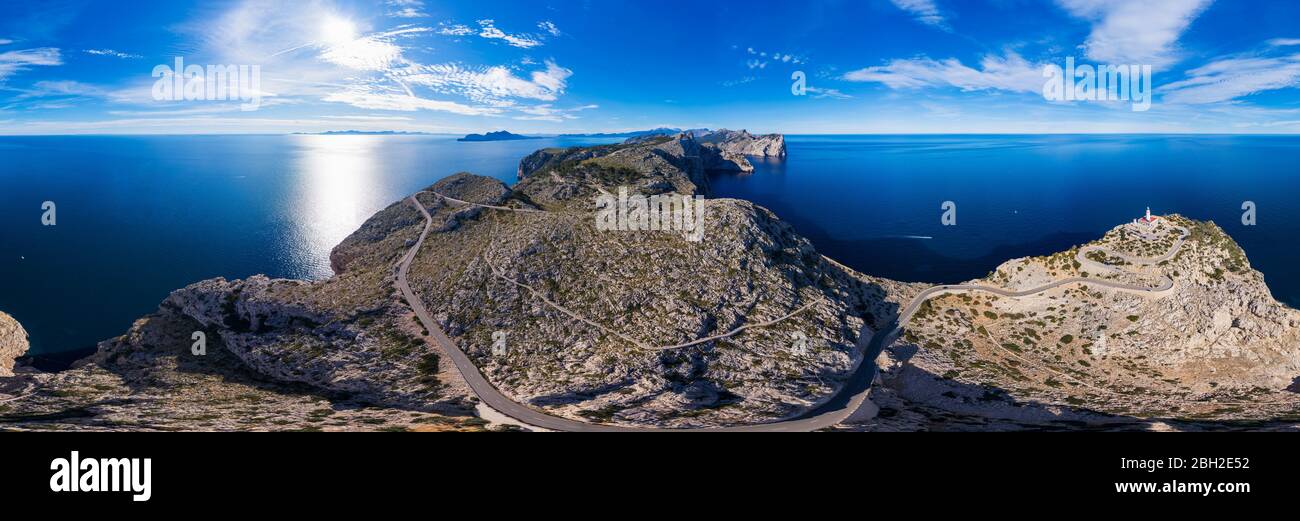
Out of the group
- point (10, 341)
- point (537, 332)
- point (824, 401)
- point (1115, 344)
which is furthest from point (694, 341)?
point (10, 341)

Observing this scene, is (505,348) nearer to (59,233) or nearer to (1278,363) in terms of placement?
(1278,363)

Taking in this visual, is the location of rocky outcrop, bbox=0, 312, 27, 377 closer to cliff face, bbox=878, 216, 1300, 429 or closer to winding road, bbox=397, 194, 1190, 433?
winding road, bbox=397, 194, 1190, 433

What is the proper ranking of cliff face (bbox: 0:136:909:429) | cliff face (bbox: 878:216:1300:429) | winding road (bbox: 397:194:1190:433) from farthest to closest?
1. cliff face (bbox: 878:216:1300:429)
2. cliff face (bbox: 0:136:909:429)
3. winding road (bbox: 397:194:1190:433)

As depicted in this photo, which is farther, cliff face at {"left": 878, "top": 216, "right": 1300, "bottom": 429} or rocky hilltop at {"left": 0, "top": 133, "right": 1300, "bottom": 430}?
cliff face at {"left": 878, "top": 216, "right": 1300, "bottom": 429}

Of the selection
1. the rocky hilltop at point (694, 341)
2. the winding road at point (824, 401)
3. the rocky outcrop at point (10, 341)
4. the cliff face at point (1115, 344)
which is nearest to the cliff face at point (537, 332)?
the rocky hilltop at point (694, 341)

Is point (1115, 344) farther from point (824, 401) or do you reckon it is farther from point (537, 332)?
point (537, 332)

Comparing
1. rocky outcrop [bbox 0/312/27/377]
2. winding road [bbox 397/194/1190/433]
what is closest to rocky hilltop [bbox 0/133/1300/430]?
winding road [bbox 397/194/1190/433]
